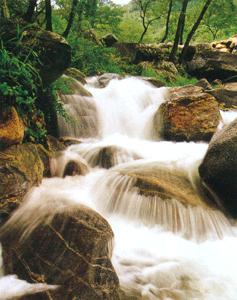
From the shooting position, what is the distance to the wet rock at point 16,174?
14.0 ft

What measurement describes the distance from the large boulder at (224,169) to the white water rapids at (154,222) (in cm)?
29

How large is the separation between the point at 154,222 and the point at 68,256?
73.1 inches

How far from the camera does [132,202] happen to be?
523cm

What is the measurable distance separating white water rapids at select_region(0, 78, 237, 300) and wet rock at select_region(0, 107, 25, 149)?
0.79 m

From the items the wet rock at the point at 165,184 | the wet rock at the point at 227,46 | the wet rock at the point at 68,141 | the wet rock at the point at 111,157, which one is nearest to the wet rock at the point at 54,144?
the wet rock at the point at 68,141

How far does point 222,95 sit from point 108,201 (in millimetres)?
7522

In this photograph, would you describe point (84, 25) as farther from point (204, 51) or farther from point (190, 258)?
point (190, 258)

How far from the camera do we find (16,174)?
4.47 m

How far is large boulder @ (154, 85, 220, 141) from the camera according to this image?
28.5 feet

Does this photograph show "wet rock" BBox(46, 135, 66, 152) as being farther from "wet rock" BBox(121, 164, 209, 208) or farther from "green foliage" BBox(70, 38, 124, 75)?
"green foliage" BBox(70, 38, 124, 75)

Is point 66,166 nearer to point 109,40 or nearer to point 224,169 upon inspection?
point 224,169

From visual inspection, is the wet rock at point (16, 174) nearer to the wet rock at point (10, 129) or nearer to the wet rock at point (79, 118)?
the wet rock at point (10, 129)

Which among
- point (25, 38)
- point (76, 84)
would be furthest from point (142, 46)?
point (25, 38)

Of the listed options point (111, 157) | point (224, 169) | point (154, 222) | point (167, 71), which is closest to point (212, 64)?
point (167, 71)
